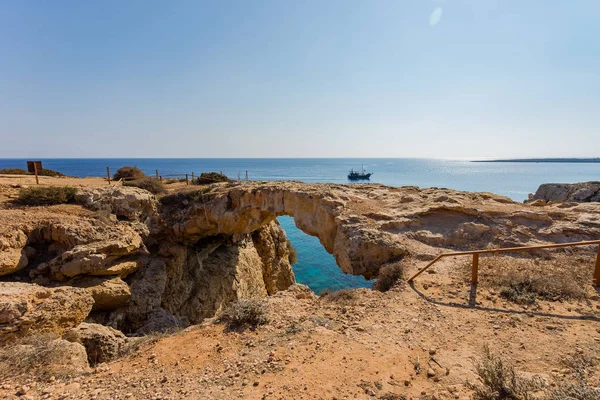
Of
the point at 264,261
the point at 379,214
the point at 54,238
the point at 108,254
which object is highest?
the point at 379,214

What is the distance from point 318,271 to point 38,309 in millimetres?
21423

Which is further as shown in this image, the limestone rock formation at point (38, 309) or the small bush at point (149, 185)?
the small bush at point (149, 185)

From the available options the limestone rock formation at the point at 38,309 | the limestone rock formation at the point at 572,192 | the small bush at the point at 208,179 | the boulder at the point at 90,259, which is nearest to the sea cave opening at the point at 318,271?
the small bush at the point at 208,179

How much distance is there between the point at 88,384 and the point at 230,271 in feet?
43.9

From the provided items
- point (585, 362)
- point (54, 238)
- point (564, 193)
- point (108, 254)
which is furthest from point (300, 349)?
point (564, 193)

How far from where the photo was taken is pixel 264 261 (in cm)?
2148

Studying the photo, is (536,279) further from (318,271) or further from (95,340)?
(318,271)

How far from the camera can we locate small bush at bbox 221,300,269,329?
581cm

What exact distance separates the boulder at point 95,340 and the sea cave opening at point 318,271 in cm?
1456

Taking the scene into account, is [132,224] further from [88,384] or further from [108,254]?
[88,384]

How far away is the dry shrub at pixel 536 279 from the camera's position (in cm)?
607

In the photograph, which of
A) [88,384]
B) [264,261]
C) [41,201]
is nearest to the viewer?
[88,384]

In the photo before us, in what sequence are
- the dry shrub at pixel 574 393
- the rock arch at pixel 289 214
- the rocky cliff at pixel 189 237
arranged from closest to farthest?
the dry shrub at pixel 574 393, the rocky cliff at pixel 189 237, the rock arch at pixel 289 214

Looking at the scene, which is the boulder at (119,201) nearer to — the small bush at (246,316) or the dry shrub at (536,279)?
the small bush at (246,316)
